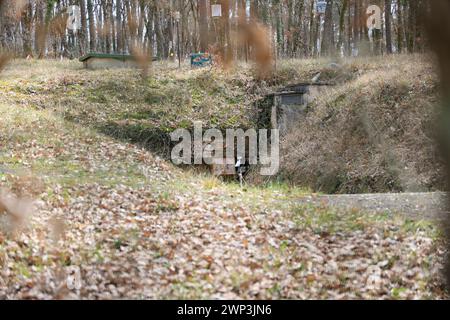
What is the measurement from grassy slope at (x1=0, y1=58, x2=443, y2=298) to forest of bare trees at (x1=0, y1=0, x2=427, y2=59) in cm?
1099

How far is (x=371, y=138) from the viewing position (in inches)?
510

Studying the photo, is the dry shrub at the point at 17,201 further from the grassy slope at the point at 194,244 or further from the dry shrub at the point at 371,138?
the dry shrub at the point at 371,138

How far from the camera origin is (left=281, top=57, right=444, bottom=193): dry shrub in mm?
11234

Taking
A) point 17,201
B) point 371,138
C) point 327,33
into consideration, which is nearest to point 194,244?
point 17,201

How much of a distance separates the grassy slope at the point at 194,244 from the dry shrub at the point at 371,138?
2.35 m

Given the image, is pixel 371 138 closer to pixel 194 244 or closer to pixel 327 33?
pixel 194 244

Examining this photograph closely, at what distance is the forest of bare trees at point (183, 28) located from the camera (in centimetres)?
2273

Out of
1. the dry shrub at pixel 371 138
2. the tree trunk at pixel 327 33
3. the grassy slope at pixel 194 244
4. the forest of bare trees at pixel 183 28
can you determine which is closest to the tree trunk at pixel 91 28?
the forest of bare trees at pixel 183 28

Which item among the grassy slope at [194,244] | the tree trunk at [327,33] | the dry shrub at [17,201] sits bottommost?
the grassy slope at [194,244]

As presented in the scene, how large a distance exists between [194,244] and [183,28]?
24.3 meters

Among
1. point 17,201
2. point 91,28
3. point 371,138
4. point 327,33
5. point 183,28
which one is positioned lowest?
point 17,201

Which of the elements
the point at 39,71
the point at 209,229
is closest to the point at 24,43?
the point at 39,71

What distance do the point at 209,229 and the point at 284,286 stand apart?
1977 mm

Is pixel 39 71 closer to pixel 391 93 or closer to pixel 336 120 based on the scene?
pixel 336 120
